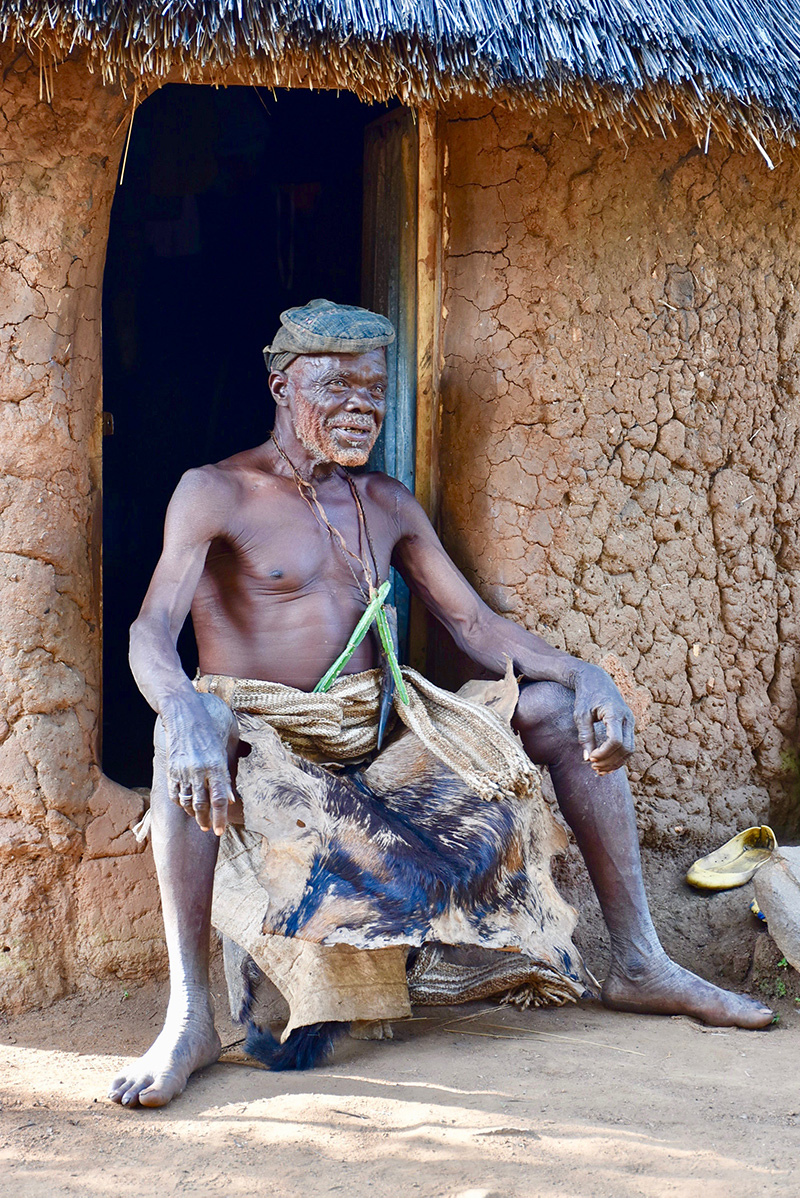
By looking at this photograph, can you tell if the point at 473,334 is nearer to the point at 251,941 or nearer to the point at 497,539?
the point at 497,539

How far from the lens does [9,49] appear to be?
114 inches

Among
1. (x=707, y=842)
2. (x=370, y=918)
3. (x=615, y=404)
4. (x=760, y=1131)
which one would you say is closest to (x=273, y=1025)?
(x=370, y=918)

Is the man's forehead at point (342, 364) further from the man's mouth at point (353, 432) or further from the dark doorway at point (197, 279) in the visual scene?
the dark doorway at point (197, 279)

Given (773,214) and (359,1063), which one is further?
(773,214)

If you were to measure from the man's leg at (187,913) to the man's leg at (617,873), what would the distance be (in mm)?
865

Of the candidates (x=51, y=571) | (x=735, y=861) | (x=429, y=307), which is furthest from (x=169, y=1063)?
(x=429, y=307)

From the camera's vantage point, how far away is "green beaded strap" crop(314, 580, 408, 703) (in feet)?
9.92

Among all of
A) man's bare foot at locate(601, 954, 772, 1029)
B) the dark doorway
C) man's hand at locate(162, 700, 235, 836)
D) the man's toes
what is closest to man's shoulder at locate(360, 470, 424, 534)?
man's hand at locate(162, 700, 235, 836)

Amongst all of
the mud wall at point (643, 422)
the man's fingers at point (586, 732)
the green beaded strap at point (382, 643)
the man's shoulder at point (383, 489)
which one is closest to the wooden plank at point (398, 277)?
the mud wall at point (643, 422)

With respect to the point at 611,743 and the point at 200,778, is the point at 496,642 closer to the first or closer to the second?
the point at 611,743

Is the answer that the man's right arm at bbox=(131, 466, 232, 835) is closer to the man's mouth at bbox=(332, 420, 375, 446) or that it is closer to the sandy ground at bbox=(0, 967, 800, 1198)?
the man's mouth at bbox=(332, 420, 375, 446)

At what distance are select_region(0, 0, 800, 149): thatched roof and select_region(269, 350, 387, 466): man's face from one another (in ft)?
2.24

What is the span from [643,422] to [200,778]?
1820 millimetres

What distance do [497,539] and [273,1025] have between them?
148 centimetres
